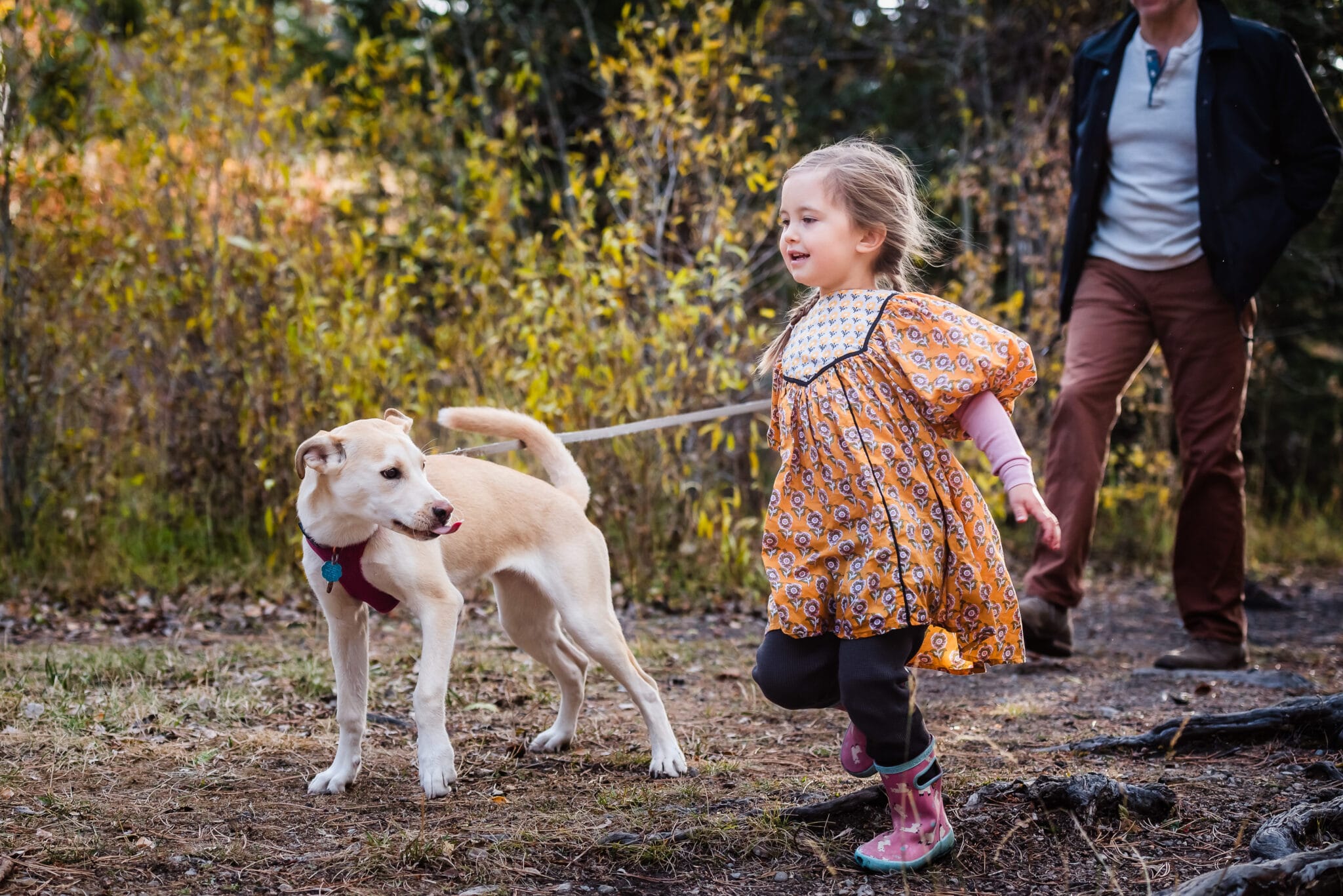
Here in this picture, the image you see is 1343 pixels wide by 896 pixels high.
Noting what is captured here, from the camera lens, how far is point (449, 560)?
132 inches

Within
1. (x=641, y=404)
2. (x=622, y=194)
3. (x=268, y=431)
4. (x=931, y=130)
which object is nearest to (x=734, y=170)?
(x=622, y=194)

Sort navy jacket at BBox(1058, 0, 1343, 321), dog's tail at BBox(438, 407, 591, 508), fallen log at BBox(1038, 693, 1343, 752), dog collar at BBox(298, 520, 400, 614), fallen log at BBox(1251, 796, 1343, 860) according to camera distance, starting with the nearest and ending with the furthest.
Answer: fallen log at BBox(1251, 796, 1343, 860) < dog collar at BBox(298, 520, 400, 614) < fallen log at BBox(1038, 693, 1343, 752) < dog's tail at BBox(438, 407, 591, 508) < navy jacket at BBox(1058, 0, 1343, 321)

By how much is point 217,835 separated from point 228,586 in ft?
11.9

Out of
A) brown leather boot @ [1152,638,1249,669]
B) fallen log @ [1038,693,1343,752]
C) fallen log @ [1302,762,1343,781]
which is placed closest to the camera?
fallen log @ [1302,762,1343,781]

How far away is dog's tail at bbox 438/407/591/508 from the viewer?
359 cm

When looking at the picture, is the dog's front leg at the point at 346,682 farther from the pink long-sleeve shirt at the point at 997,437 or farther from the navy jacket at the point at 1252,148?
the navy jacket at the point at 1252,148

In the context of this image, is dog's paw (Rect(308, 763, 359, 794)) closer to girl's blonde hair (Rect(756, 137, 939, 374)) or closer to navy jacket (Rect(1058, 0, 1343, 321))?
girl's blonde hair (Rect(756, 137, 939, 374))

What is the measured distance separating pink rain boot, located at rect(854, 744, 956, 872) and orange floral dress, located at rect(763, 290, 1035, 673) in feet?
0.85

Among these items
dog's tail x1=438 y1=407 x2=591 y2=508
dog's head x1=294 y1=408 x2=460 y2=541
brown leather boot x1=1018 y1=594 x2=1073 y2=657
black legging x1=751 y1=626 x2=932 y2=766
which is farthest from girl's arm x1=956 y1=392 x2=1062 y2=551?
brown leather boot x1=1018 y1=594 x2=1073 y2=657

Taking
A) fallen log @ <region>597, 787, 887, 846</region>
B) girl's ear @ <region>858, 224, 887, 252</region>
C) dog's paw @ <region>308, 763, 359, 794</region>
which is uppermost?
girl's ear @ <region>858, 224, 887, 252</region>

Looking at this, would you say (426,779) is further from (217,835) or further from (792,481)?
(792,481)

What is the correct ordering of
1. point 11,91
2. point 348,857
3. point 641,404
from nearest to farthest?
point 348,857 < point 11,91 < point 641,404

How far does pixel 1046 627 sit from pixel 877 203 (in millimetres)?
2764

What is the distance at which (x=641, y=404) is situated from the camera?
6.43 m
